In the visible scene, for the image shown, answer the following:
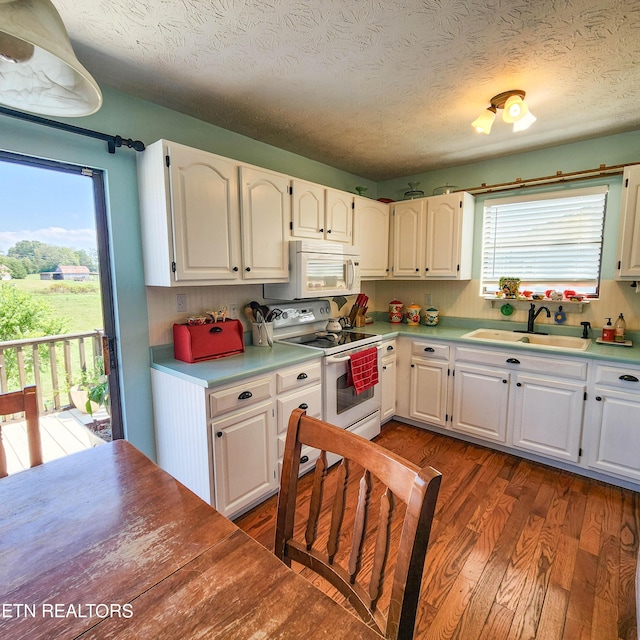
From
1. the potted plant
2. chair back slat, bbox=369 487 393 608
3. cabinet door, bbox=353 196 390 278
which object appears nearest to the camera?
chair back slat, bbox=369 487 393 608

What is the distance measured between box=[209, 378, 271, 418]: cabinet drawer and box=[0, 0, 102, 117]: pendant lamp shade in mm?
1310

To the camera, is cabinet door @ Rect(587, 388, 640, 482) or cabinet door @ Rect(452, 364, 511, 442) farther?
cabinet door @ Rect(452, 364, 511, 442)

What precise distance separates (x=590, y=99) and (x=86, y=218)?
2965mm

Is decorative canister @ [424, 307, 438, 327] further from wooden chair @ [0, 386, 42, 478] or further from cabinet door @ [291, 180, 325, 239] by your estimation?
wooden chair @ [0, 386, 42, 478]

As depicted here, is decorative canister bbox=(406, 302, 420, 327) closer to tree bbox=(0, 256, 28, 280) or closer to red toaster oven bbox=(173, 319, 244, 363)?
red toaster oven bbox=(173, 319, 244, 363)

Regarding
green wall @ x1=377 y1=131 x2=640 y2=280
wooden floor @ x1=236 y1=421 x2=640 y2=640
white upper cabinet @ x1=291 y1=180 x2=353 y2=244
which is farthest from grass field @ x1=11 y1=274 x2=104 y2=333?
green wall @ x1=377 y1=131 x2=640 y2=280

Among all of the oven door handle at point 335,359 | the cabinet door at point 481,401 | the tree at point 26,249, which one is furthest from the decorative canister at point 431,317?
the tree at point 26,249

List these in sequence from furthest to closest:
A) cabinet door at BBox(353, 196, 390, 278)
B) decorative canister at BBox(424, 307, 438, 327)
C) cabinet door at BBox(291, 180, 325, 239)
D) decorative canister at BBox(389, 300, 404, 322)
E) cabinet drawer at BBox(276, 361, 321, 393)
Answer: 1. decorative canister at BBox(389, 300, 404, 322)
2. decorative canister at BBox(424, 307, 438, 327)
3. cabinet door at BBox(353, 196, 390, 278)
4. cabinet door at BBox(291, 180, 325, 239)
5. cabinet drawer at BBox(276, 361, 321, 393)

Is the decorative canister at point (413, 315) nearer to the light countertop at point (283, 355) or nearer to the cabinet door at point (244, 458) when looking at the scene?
the light countertop at point (283, 355)

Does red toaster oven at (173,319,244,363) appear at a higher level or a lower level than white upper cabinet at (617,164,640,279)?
lower

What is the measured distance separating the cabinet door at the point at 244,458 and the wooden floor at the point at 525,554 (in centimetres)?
16

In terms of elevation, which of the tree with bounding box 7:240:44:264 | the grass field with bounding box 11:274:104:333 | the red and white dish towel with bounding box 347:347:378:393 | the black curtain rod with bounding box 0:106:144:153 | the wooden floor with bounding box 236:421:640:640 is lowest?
the wooden floor with bounding box 236:421:640:640

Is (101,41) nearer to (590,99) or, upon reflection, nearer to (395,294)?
(590,99)

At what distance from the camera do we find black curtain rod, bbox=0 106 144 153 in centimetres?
157
